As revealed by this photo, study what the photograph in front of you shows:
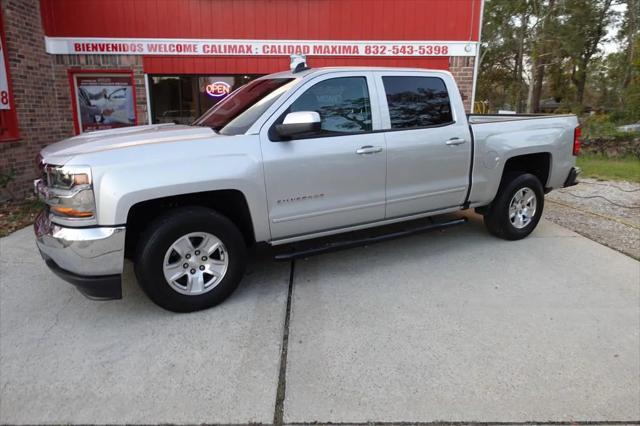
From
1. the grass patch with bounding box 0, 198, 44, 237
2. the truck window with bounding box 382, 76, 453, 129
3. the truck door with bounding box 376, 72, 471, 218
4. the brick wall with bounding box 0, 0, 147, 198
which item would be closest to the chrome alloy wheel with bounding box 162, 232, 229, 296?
the truck door with bounding box 376, 72, 471, 218

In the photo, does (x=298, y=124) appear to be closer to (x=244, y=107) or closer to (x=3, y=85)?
(x=244, y=107)

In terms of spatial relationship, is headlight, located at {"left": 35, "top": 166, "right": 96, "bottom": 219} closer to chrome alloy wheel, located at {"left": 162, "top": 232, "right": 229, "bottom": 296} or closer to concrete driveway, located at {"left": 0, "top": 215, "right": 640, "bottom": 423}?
chrome alloy wheel, located at {"left": 162, "top": 232, "right": 229, "bottom": 296}

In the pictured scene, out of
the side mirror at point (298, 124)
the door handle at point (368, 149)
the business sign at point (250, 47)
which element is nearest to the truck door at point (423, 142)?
the door handle at point (368, 149)

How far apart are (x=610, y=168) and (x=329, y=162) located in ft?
33.5

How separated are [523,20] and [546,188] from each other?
31.7 m

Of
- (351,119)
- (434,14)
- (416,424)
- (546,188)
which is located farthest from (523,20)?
(416,424)

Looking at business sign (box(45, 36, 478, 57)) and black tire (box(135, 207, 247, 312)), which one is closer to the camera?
black tire (box(135, 207, 247, 312))

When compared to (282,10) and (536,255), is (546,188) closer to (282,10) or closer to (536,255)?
(536,255)

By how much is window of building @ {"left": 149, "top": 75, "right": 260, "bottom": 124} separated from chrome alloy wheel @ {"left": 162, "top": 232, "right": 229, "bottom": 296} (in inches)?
239

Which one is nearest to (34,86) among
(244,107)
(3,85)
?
(3,85)

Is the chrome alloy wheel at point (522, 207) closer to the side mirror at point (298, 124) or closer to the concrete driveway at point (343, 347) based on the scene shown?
the concrete driveway at point (343, 347)

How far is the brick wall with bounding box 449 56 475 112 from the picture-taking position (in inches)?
363

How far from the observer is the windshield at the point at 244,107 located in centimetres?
372

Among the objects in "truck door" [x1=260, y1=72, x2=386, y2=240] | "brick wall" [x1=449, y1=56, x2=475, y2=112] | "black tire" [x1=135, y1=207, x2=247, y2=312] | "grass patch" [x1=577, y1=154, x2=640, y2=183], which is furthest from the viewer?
"grass patch" [x1=577, y1=154, x2=640, y2=183]
